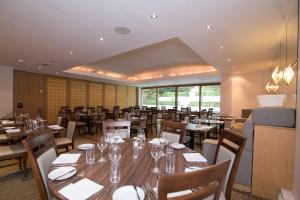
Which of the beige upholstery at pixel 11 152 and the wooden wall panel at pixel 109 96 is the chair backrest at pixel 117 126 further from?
the wooden wall panel at pixel 109 96

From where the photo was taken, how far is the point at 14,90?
662 cm

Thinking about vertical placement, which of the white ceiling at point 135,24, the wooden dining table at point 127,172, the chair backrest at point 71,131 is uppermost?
the white ceiling at point 135,24

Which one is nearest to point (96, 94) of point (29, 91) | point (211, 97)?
point (29, 91)

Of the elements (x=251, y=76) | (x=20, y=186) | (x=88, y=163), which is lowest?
(x=20, y=186)

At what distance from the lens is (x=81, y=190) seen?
0.98 m

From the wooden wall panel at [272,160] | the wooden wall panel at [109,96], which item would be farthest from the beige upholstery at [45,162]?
the wooden wall panel at [109,96]

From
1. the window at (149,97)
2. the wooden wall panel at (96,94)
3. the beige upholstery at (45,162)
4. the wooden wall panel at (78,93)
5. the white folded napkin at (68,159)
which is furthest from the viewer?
the window at (149,97)

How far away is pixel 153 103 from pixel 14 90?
874 cm

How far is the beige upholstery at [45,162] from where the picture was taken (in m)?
1.29

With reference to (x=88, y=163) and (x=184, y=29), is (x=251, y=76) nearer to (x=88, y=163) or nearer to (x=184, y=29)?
(x=184, y=29)

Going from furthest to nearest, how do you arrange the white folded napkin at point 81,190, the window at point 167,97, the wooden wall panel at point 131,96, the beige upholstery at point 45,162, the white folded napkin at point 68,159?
1. the wooden wall panel at point 131,96
2. the window at point 167,97
3. the white folded napkin at point 68,159
4. the beige upholstery at point 45,162
5. the white folded napkin at point 81,190

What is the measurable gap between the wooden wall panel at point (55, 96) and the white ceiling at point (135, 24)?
416cm

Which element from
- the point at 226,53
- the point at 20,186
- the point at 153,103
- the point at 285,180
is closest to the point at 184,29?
the point at 226,53

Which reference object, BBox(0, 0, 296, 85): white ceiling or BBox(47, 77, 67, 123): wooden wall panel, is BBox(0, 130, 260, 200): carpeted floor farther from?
BBox(47, 77, 67, 123): wooden wall panel
